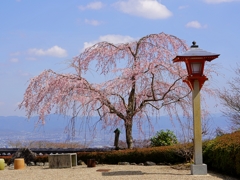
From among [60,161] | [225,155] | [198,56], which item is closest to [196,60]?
[198,56]

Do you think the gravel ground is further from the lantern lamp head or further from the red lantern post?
the lantern lamp head

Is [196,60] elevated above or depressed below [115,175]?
above

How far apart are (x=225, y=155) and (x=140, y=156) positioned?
3742 millimetres

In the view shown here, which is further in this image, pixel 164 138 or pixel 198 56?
pixel 164 138

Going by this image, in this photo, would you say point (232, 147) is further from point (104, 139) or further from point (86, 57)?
point (104, 139)

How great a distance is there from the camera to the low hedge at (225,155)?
953cm

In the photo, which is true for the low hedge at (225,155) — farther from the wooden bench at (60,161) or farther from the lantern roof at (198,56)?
the wooden bench at (60,161)

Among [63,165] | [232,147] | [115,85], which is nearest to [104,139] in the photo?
[115,85]

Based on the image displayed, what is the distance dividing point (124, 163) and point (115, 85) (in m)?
2.87

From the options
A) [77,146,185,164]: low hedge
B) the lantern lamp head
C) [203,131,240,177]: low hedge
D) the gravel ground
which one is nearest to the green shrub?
[77,146,185,164]: low hedge

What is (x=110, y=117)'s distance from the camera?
1609 cm

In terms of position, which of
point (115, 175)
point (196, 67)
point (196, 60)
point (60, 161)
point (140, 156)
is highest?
point (196, 60)

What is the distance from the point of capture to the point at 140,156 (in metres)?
13.2

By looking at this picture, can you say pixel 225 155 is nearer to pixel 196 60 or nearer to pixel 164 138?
pixel 196 60
